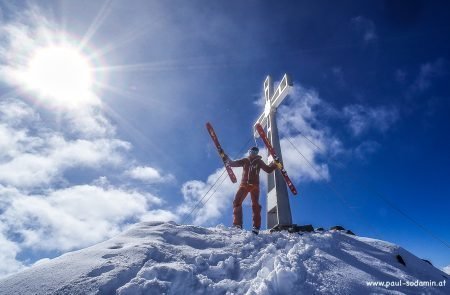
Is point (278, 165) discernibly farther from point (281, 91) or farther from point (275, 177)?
point (281, 91)

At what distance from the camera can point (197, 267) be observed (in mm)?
5105

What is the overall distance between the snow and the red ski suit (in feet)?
6.90

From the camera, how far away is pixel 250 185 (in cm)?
953

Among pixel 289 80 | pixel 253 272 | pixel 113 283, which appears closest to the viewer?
pixel 113 283

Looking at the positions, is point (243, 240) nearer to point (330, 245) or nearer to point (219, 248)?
point (219, 248)

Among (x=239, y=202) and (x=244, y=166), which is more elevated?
(x=244, y=166)

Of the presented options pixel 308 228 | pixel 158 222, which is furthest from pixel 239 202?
pixel 158 222

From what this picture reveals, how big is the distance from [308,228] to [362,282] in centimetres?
270

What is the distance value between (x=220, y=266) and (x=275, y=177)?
18.9 feet

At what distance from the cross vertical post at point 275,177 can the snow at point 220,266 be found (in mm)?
2245

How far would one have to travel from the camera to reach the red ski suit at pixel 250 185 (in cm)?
905

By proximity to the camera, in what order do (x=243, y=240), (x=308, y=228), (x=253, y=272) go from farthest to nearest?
(x=308, y=228) → (x=243, y=240) → (x=253, y=272)

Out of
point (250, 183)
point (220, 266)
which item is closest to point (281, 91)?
point (250, 183)

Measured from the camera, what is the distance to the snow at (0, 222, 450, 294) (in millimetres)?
4336
